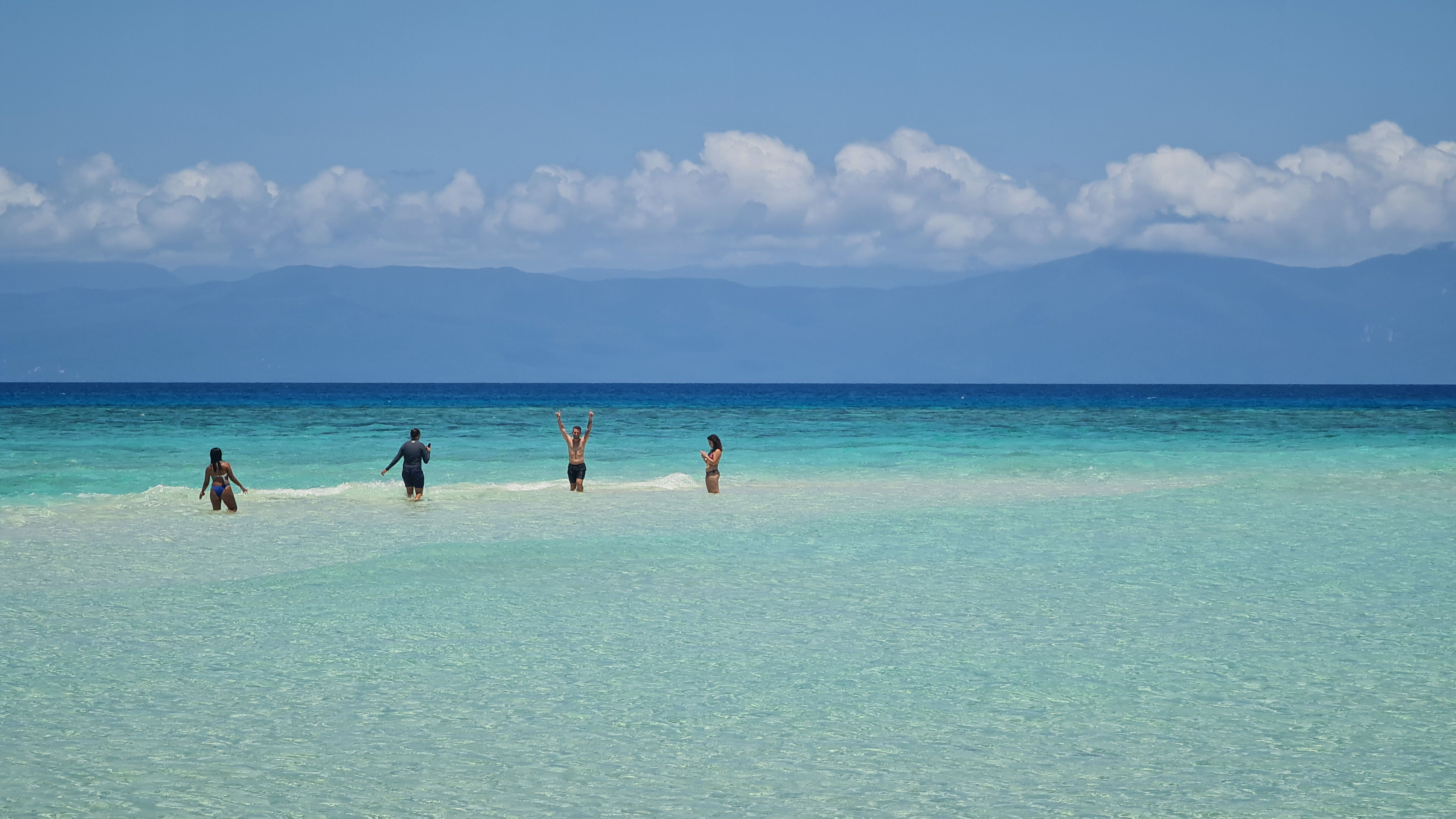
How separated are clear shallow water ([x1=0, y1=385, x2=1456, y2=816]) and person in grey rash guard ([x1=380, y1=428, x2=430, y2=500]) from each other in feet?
1.81

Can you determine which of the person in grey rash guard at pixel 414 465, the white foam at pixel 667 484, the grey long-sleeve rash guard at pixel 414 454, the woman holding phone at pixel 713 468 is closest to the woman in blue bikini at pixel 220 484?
the person in grey rash guard at pixel 414 465

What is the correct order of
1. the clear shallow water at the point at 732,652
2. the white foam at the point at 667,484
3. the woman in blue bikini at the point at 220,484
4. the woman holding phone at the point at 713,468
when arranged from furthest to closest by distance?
the white foam at the point at 667,484 → the woman holding phone at the point at 713,468 → the woman in blue bikini at the point at 220,484 → the clear shallow water at the point at 732,652

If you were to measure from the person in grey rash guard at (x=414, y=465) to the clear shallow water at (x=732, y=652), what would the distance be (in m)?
0.55

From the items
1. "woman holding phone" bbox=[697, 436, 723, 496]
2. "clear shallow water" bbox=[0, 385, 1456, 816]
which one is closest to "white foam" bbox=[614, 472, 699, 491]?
"clear shallow water" bbox=[0, 385, 1456, 816]

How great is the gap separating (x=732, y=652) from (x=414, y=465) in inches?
571

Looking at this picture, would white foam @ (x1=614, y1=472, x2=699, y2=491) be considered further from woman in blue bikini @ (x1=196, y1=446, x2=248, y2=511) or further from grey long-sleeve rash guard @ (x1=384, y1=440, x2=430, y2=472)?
woman in blue bikini @ (x1=196, y1=446, x2=248, y2=511)

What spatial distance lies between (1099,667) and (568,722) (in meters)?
4.52

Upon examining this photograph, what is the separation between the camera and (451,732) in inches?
333

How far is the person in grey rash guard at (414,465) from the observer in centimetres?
2369

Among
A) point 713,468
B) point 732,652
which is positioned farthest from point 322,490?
point 732,652

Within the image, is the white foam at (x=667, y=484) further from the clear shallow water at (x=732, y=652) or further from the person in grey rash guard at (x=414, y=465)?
the person in grey rash guard at (x=414, y=465)

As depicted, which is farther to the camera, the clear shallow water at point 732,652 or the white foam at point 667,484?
the white foam at point 667,484

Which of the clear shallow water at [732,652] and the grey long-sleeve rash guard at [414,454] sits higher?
the grey long-sleeve rash guard at [414,454]

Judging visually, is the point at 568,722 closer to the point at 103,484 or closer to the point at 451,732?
the point at 451,732
